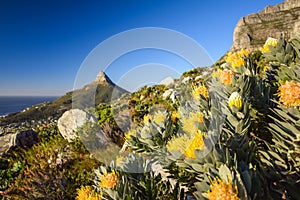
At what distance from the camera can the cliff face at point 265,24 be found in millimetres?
71625

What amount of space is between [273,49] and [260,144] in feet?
2.99

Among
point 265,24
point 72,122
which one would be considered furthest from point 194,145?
point 265,24

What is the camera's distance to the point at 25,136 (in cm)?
971

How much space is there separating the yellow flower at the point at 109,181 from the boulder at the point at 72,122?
7.26 meters

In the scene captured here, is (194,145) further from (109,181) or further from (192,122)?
(109,181)

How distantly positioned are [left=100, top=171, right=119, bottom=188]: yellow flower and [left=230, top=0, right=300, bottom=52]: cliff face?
2849 inches

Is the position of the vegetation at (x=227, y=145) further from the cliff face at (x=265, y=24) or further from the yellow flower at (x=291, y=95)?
the cliff face at (x=265, y=24)

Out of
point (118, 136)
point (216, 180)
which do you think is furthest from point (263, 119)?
point (118, 136)

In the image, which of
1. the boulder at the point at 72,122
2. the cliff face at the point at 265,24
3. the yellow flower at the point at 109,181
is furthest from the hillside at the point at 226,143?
the cliff face at the point at 265,24

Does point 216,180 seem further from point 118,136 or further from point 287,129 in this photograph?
point 118,136

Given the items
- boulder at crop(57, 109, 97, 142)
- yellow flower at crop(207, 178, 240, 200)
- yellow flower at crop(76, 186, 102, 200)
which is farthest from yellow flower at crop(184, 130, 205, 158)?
boulder at crop(57, 109, 97, 142)

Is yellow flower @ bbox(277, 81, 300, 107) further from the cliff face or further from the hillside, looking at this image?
the cliff face

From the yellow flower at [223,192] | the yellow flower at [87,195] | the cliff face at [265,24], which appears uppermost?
the cliff face at [265,24]

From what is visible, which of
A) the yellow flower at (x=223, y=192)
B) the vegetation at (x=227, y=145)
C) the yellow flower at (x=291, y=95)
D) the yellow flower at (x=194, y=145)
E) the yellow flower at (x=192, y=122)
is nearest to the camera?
the yellow flower at (x=223, y=192)
